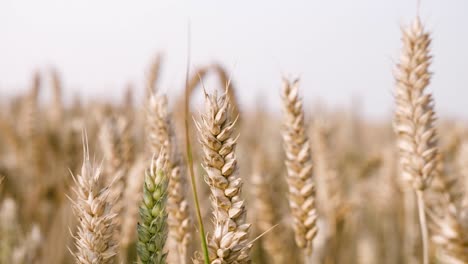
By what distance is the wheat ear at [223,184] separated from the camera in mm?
903

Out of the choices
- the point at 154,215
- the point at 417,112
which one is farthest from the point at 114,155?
the point at 417,112

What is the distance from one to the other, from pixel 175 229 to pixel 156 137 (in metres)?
0.28

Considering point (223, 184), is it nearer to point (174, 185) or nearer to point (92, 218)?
point (92, 218)

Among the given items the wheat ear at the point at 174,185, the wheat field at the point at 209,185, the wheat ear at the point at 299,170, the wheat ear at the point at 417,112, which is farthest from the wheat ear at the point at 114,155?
the wheat ear at the point at 417,112

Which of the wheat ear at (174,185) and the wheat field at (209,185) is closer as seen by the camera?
the wheat field at (209,185)

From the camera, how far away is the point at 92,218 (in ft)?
3.10

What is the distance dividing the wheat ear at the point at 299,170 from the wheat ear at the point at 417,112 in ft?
1.01

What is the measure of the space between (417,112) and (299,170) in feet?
1.29

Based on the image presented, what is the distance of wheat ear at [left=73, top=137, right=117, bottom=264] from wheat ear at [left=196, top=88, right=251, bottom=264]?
0.73ft

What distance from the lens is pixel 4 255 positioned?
1.71m

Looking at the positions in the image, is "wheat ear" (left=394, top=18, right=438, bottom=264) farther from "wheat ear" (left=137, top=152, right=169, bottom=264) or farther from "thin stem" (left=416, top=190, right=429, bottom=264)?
"wheat ear" (left=137, top=152, right=169, bottom=264)

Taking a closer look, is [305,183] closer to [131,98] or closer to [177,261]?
[177,261]

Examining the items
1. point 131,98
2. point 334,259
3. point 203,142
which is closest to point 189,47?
point 203,142

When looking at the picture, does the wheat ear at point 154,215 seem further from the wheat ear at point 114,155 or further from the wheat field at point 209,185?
the wheat ear at point 114,155
